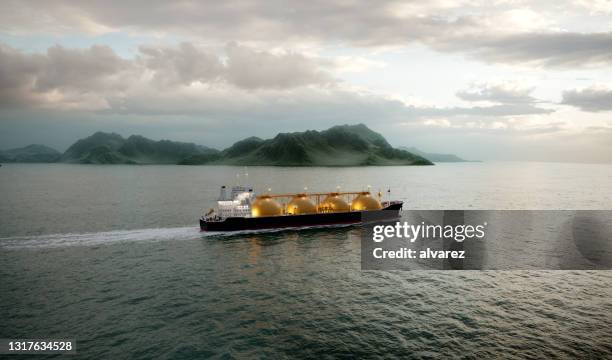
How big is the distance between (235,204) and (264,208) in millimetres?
6699

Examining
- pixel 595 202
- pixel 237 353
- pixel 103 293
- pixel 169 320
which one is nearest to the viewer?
pixel 237 353

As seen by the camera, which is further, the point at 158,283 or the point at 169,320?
the point at 158,283

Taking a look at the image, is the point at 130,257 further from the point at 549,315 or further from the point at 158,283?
the point at 549,315

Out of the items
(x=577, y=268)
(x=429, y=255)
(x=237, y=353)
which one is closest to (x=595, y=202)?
(x=577, y=268)

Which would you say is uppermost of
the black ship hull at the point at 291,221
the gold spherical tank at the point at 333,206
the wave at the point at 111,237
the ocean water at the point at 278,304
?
the gold spherical tank at the point at 333,206

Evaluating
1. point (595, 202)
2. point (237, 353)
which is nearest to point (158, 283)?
point (237, 353)

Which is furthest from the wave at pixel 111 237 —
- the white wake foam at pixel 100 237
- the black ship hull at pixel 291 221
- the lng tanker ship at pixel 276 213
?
the lng tanker ship at pixel 276 213

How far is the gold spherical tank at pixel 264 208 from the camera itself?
252ft

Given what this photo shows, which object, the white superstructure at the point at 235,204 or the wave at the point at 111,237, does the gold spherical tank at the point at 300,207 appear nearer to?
the wave at the point at 111,237

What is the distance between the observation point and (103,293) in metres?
40.7

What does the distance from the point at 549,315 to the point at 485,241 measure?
33175 mm

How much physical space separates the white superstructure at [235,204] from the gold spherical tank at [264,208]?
2.06 metres

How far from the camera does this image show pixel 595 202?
131m

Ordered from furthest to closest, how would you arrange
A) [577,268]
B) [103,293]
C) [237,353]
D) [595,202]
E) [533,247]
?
[595,202] < [533,247] < [577,268] < [103,293] < [237,353]
